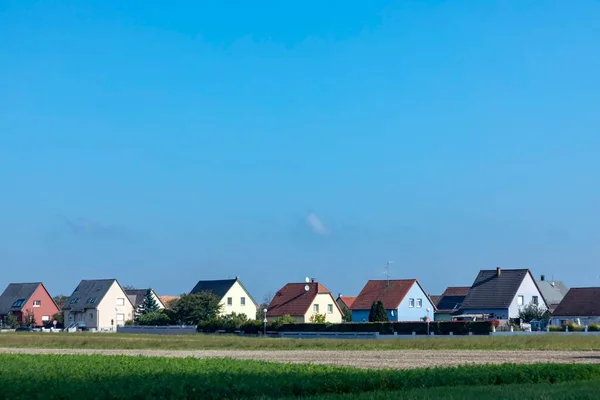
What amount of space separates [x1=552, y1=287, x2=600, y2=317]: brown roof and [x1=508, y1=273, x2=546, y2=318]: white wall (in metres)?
5.58

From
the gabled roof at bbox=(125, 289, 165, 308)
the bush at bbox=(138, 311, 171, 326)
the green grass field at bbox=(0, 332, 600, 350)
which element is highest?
the gabled roof at bbox=(125, 289, 165, 308)

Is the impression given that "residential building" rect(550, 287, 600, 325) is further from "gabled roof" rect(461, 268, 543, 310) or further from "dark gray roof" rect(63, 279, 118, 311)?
"dark gray roof" rect(63, 279, 118, 311)

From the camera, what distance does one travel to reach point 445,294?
130125mm

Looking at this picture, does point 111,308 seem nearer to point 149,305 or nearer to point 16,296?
point 149,305

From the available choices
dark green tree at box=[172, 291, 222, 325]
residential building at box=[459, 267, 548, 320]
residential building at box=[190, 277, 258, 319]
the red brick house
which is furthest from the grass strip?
the red brick house

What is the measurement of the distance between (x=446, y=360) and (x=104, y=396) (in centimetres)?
2190

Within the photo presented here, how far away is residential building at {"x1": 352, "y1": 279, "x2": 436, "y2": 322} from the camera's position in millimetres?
100894

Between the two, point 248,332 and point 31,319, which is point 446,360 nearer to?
point 248,332

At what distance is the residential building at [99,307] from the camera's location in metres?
123

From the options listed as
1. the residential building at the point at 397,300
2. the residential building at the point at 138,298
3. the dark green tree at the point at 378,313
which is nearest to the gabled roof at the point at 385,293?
the residential building at the point at 397,300

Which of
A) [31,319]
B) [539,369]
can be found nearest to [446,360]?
[539,369]

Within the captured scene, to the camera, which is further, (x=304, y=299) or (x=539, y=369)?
(x=304, y=299)

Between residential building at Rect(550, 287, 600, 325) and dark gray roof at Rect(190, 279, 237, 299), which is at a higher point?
dark gray roof at Rect(190, 279, 237, 299)

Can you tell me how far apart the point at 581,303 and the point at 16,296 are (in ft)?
268
